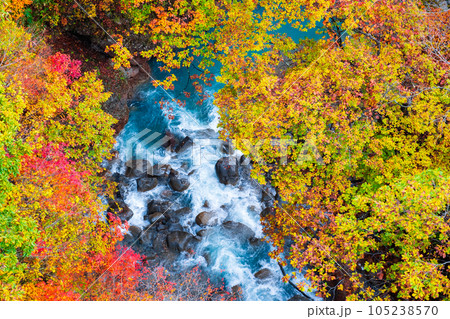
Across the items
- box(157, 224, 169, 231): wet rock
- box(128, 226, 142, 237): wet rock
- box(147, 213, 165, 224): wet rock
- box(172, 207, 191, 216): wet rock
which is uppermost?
box(172, 207, 191, 216): wet rock

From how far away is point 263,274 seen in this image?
17000 millimetres

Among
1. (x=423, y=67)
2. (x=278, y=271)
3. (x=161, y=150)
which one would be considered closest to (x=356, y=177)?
(x=423, y=67)

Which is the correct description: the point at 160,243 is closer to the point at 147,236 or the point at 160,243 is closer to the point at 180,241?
the point at 147,236

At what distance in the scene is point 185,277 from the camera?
16547 mm

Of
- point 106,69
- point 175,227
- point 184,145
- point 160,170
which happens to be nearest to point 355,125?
Result: point 175,227

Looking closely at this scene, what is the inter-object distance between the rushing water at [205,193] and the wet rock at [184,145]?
1.04 feet

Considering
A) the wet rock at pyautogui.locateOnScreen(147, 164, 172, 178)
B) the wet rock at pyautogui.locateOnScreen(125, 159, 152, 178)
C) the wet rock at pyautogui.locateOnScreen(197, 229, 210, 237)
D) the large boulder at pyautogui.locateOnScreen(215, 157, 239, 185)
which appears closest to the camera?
the wet rock at pyautogui.locateOnScreen(197, 229, 210, 237)

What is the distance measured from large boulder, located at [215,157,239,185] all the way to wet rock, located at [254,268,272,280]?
19.2 feet

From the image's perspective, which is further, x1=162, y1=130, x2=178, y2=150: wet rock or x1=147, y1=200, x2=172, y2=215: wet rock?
x1=162, y1=130, x2=178, y2=150: wet rock

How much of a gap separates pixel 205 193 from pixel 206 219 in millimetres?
1944

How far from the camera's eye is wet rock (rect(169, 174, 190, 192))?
19531 millimetres

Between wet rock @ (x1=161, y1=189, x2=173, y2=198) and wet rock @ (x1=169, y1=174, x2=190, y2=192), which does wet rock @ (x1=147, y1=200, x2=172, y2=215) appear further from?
wet rock @ (x1=169, y1=174, x2=190, y2=192)

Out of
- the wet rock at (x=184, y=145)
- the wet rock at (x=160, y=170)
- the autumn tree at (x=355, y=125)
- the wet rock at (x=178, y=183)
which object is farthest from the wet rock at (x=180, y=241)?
the wet rock at (x=184, y=145)

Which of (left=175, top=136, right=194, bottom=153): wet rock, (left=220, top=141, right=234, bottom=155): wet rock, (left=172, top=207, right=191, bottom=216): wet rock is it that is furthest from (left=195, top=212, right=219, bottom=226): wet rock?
(left=175, top=136, right=194, bottom=153): wet rock
